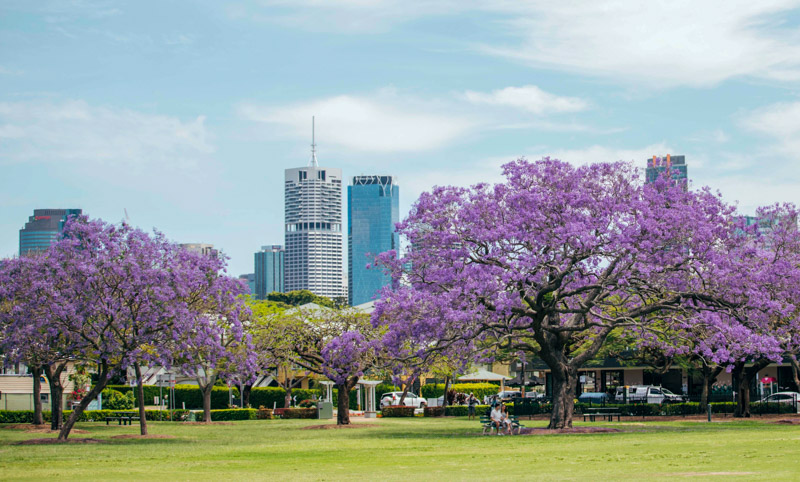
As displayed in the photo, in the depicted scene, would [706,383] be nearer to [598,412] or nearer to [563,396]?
[598,412]

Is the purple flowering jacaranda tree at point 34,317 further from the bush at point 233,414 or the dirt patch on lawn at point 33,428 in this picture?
the bush at point 233,414

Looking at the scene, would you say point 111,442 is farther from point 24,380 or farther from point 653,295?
point 24,380

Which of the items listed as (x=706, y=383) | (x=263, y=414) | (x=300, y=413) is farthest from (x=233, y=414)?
(x=706, y=383)

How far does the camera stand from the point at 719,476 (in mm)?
18938

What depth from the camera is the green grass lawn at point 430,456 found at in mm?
21141

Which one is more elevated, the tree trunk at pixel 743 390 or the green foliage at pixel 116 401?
the tree trunk at pixel 743 390

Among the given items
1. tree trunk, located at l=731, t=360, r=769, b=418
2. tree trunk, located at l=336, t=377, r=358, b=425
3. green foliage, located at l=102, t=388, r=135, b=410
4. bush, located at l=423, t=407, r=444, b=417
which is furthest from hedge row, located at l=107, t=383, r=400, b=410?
tree trunk, located at l=731, t=360, r=769, b=418

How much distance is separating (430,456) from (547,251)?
11945mm

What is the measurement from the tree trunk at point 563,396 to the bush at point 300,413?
82.8 ft

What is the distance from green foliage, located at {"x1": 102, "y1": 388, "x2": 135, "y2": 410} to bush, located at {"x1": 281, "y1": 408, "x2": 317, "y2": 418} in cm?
1462

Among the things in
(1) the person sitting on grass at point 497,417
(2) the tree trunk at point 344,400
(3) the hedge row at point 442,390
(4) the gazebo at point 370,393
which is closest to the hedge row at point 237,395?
(3) the hedge row at point 442,390

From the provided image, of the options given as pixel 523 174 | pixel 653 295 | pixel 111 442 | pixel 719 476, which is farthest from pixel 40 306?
pixel 719 476

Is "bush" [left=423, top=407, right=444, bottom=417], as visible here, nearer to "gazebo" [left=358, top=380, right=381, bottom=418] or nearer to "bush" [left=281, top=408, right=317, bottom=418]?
"gazebo" [left=358, top=380, right=381, bottom=418]

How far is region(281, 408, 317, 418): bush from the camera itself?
2410 inches
